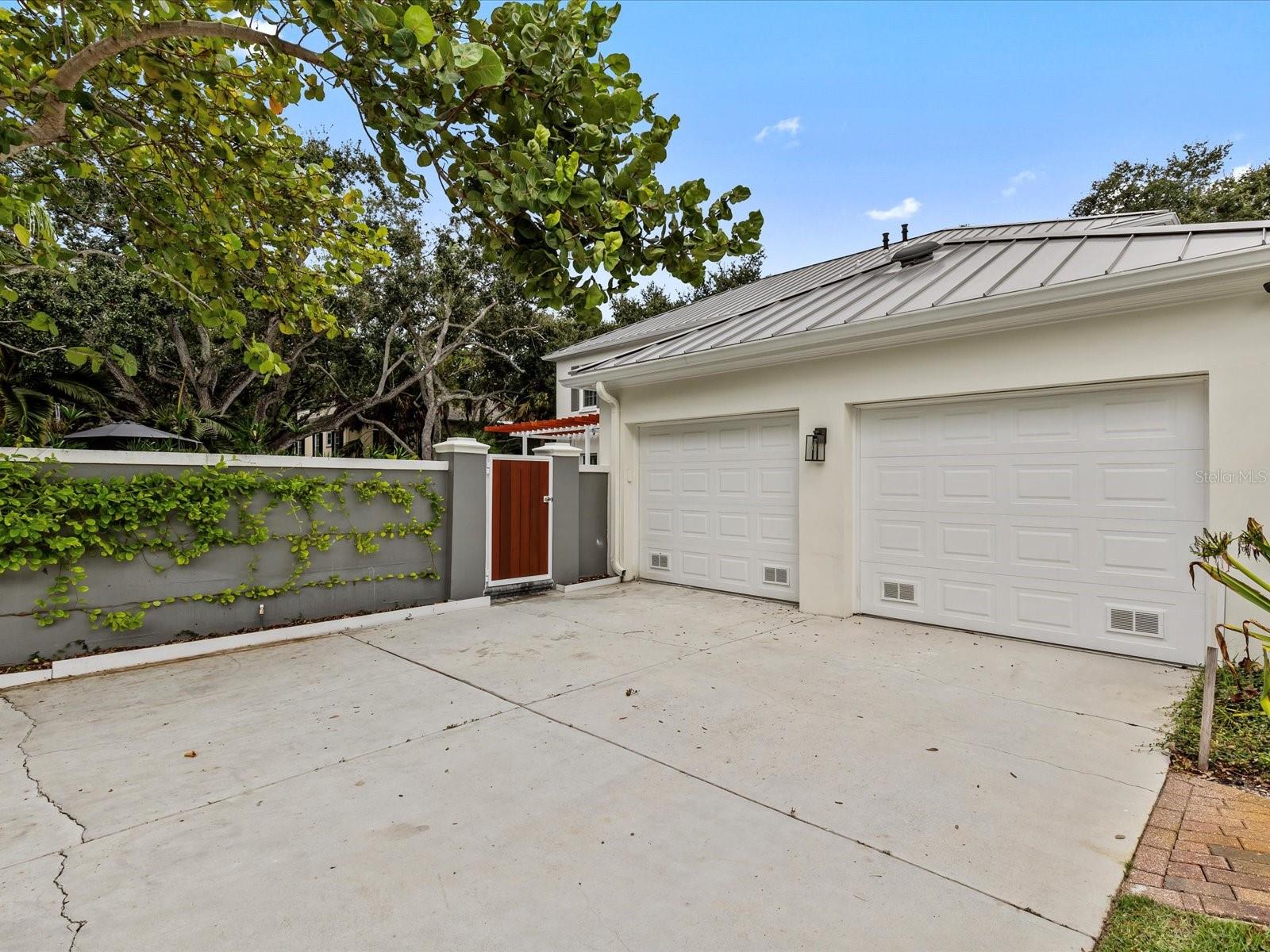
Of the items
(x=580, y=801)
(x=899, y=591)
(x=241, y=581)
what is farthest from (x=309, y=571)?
(x=899, y=591)

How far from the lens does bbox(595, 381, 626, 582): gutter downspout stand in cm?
896

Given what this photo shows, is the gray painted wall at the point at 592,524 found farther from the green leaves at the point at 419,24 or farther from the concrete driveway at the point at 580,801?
the green leaves at the point at 419,24

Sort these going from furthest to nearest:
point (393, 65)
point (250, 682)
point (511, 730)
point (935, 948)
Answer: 1. point (250, 682)
2. point (511, 730)
3. point (393, 65)
4. point (935, 948)

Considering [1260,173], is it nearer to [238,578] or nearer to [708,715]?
[708,715]

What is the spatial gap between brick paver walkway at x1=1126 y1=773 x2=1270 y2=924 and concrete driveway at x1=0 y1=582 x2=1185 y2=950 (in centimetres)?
9

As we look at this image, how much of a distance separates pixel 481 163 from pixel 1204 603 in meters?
5.92

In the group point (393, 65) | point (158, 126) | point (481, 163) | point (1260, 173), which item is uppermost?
point (1260, 173)

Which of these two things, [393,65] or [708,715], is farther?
[708,715]

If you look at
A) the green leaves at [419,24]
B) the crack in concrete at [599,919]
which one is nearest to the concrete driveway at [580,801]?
the crack in concrete at [599,919]

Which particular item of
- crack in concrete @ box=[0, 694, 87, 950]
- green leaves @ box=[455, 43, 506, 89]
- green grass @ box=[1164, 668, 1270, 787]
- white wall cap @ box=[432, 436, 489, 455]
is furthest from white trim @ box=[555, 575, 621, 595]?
green leaves @ box=[455, 43, 506, 89]

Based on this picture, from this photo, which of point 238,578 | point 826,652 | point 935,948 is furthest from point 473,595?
point 935,948

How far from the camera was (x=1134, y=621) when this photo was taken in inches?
195

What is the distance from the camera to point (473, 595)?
7.29m

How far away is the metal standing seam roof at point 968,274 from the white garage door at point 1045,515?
3.27 feet
